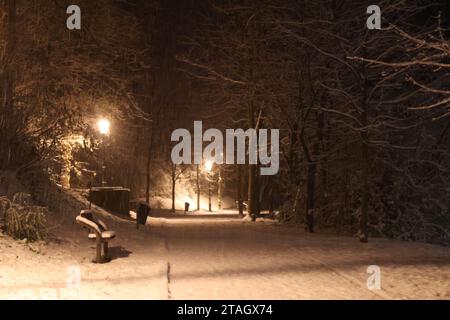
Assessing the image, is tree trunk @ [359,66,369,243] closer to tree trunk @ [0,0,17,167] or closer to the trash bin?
the trash bin

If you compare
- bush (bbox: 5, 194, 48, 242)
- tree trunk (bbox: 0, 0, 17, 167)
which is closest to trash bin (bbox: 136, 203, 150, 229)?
tree trunk (bbox: 0, 0, 17, 167)

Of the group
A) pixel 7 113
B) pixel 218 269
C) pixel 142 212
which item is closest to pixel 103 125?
pixel 142 212

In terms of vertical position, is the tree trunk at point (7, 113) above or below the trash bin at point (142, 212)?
above

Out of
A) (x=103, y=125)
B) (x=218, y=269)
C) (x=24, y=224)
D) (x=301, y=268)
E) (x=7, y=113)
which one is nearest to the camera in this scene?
(x=218, y=269)

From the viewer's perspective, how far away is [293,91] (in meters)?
23.2

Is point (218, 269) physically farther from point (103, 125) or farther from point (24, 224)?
point (103, 125)

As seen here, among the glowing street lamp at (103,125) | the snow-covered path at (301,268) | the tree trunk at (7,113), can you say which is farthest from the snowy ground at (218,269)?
the glowing street lamp at (103,125)

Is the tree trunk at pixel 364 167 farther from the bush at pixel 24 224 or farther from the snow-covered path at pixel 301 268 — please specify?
the bush at pixel 24 224

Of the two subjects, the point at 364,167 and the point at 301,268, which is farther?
the point at 364,167

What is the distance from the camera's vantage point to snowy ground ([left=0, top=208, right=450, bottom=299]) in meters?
8.91

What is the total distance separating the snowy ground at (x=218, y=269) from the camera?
8906 millimetres

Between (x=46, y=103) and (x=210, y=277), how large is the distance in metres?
10.1

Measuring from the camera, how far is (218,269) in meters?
11.3
